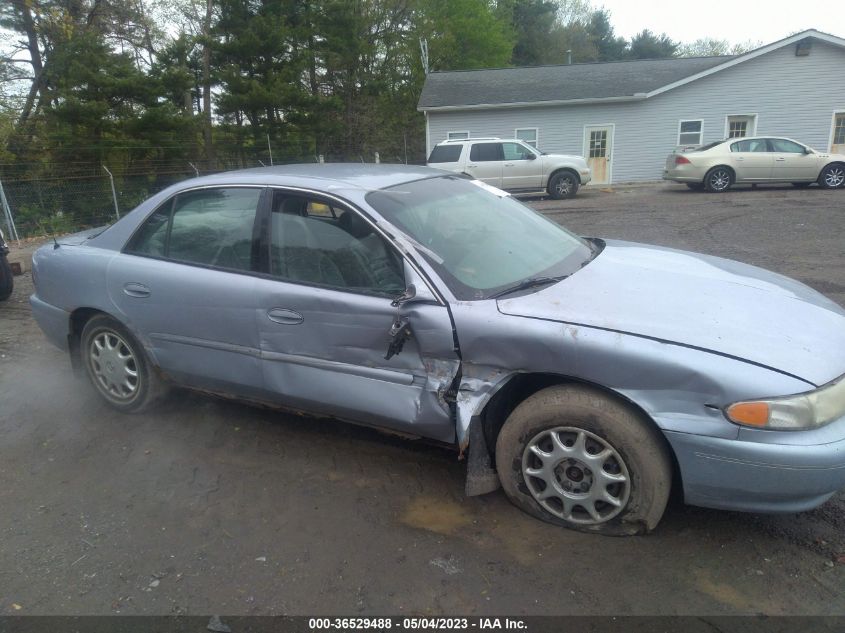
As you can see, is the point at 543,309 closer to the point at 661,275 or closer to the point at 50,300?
the point at 661,275

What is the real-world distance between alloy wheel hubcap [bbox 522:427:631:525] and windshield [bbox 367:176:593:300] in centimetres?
74

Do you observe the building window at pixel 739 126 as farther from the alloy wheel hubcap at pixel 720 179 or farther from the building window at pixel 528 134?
the building window at pixel 528 134

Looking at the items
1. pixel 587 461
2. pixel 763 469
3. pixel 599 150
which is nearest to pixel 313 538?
pixel 587 461

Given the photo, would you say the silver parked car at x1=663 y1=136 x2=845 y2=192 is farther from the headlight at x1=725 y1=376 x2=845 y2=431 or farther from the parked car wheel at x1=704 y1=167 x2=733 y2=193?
the headlight at x1=725 y1=376 x2=845 y2=431

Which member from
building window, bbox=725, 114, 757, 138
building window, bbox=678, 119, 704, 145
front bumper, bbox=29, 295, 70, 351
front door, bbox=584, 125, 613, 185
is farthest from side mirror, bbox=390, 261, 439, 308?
building window, bbox=725, 114, 757, 138

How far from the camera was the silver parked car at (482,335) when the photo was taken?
2.48 meters

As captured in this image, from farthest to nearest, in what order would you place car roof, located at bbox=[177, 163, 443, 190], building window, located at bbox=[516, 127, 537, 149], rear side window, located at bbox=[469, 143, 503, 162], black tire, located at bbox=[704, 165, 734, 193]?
building window, located at bbox=[516, 127, 537, 149] < rear side window, located at bbox=[469, 143, 503, 162] < black tire, located at bbox=[704, 165, 734, 193] < car roof, located at bbox=[177, 163, 443, 190]

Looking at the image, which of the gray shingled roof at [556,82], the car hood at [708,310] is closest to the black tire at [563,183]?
the gray shingled roof at [556,82]

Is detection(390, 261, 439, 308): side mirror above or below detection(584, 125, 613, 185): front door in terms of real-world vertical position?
below

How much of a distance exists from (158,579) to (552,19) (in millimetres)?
54868

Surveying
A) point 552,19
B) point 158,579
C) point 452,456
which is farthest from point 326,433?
point 552,19

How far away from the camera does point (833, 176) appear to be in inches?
631

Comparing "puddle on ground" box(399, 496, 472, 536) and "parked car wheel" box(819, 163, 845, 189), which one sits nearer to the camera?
"puddle on ground" box(399, 496, 472, 536)

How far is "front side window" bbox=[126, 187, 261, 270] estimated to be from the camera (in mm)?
3568
